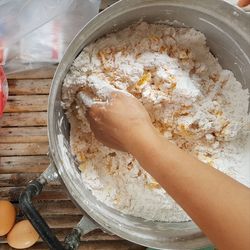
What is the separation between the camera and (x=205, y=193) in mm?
467

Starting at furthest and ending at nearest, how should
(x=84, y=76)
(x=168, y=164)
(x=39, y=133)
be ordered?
(x=39, y=133) < (x=84, y=76) < (x=168, y=164)

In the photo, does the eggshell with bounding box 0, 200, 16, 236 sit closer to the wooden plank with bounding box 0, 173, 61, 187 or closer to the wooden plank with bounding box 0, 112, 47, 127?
the wooden plank with bounding box 0, 173, 61, 187

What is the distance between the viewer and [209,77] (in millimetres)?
735

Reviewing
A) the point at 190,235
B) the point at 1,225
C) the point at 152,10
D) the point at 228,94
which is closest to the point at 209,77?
the point at 228,94

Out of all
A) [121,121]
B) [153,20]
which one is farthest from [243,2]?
[121,121]

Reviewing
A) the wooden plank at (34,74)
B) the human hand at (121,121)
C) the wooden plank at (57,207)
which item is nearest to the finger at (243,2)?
the human hand at (121,121)

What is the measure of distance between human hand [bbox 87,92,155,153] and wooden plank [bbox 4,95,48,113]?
174 millimetres

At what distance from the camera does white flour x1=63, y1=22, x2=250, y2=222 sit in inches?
26.3

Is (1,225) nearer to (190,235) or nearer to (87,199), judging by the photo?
(87,199)

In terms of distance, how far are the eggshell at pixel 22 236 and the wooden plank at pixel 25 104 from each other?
0.21 m

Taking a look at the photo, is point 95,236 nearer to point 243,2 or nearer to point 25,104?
point 25,104

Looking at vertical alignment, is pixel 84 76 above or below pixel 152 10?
below

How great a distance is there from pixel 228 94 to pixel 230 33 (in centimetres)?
11

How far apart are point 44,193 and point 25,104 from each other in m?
0.17
